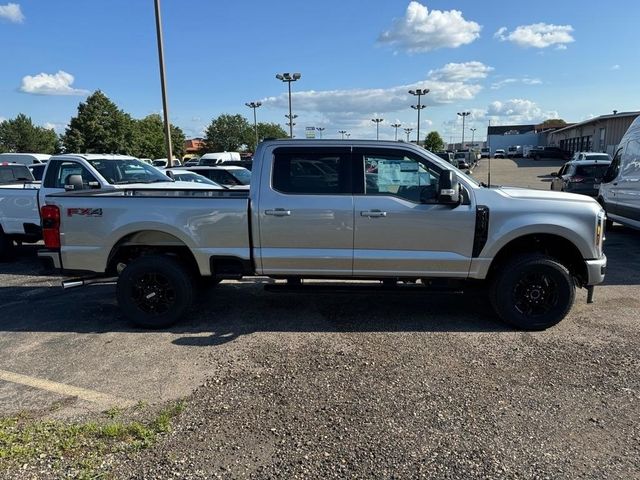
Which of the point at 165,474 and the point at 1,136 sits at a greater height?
the point at 1,136

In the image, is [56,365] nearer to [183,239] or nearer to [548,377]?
[183,239]

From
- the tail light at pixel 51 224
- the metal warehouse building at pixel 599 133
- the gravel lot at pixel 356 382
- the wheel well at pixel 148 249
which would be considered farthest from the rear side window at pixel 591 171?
the metal warehouse building at pixel 599 133

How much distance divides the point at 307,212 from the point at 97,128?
66.0 m

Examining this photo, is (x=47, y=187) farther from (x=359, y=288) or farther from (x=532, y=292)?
(x=532, y=292)

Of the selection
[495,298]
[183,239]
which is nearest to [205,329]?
[183,239]

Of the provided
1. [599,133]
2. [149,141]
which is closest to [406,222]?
[599,133]

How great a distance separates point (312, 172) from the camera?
17.6 feet

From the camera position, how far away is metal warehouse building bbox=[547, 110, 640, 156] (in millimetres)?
44562

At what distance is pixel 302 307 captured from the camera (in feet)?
20.3

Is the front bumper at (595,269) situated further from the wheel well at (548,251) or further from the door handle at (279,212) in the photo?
the door handle at (279,212)

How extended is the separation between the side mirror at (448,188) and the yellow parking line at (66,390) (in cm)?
339

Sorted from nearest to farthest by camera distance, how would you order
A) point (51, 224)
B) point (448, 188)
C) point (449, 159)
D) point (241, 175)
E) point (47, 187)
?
point (448, 188) → point (51, 224) → point (47, 187) → point (241, 175) → point (449, 159)

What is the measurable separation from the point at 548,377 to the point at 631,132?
8.76 metres

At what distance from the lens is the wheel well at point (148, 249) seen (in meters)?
5.52
